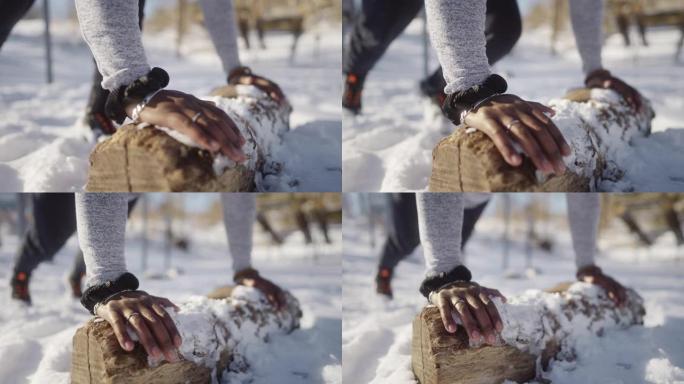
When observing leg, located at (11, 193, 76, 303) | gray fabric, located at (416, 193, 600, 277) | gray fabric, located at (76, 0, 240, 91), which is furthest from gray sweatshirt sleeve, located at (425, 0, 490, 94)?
leg, located at (11, 193, 76, 303)

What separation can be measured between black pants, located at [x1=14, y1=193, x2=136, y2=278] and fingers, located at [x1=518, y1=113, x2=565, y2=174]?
697 mm

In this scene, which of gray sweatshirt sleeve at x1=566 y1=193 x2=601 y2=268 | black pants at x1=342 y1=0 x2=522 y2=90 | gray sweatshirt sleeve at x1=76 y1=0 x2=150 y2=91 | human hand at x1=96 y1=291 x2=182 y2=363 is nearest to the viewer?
gray sweatshirt sleeve at x1=76 y1=0 x2=150 y2=91

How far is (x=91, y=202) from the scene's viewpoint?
0.76 m

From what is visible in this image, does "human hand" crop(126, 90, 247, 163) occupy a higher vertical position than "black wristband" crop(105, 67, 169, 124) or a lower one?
lower

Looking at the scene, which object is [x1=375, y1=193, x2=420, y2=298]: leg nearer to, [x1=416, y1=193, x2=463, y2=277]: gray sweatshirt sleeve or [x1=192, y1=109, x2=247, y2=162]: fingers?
[x1=416, y1=193, x2=463, y2=277]: gray sweatshirt sleeve

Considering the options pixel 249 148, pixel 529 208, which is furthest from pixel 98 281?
pixel 529 208

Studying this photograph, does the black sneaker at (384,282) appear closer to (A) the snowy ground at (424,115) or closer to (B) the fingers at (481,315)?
(A) the snowy ground at (424,115)

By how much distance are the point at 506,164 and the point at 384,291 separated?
813 mm

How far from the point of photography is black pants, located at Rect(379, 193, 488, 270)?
110 centimetres

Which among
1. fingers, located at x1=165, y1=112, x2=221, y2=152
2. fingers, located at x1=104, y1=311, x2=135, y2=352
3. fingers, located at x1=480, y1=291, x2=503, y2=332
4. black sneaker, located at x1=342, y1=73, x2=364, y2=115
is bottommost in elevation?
fingers, located at x1=480, y1=291, x2=503, y2=332

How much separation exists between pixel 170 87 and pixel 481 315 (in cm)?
62

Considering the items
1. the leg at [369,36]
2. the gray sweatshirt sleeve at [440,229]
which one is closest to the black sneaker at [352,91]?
the leg at [369,36]

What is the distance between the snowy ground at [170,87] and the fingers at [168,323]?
221 mm

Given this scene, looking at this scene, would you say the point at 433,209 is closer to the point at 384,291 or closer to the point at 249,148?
the point at 249,148
